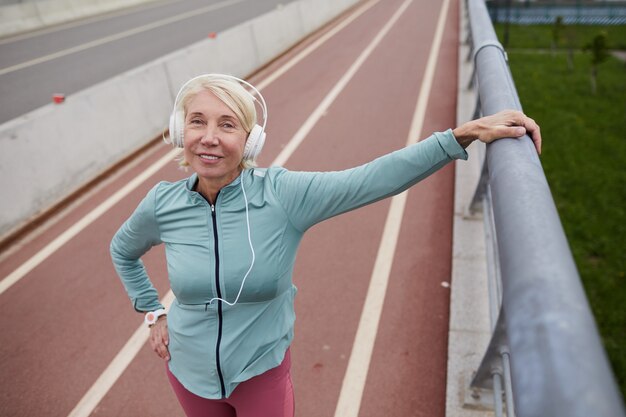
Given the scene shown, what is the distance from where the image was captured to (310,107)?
1022cm

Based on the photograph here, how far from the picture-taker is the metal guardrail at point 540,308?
3.02ft

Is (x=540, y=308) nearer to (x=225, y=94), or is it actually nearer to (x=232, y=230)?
(x=232, y=230)

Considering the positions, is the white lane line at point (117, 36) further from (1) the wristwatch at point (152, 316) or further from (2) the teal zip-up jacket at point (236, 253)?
(2) the teal zip-up jacket at point (236, 253)

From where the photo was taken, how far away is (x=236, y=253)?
2.11m

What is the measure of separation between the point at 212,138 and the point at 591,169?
32.5 feet

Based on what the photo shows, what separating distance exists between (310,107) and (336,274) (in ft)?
18.9

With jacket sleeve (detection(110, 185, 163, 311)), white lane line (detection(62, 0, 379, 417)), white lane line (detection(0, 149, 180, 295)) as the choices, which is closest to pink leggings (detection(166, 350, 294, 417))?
jacket sleeve (detection(110, 185, 163, 311))

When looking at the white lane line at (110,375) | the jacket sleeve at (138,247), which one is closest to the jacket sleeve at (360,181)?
the jacket sleeve at (138,247)

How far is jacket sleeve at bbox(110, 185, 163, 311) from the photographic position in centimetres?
230

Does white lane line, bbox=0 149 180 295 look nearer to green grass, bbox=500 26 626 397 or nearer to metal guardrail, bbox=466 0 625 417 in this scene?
metal guardrail, bbox=466 0 625 417

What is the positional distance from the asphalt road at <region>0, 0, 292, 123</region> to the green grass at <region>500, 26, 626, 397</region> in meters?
10.9

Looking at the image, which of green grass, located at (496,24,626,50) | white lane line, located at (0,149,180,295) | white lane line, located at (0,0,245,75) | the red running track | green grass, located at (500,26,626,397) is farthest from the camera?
green grass, located at (496,24,626,50)

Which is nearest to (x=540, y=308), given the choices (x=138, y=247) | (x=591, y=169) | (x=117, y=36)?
(x=138, y=247)

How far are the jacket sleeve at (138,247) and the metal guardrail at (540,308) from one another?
4.88 feet
